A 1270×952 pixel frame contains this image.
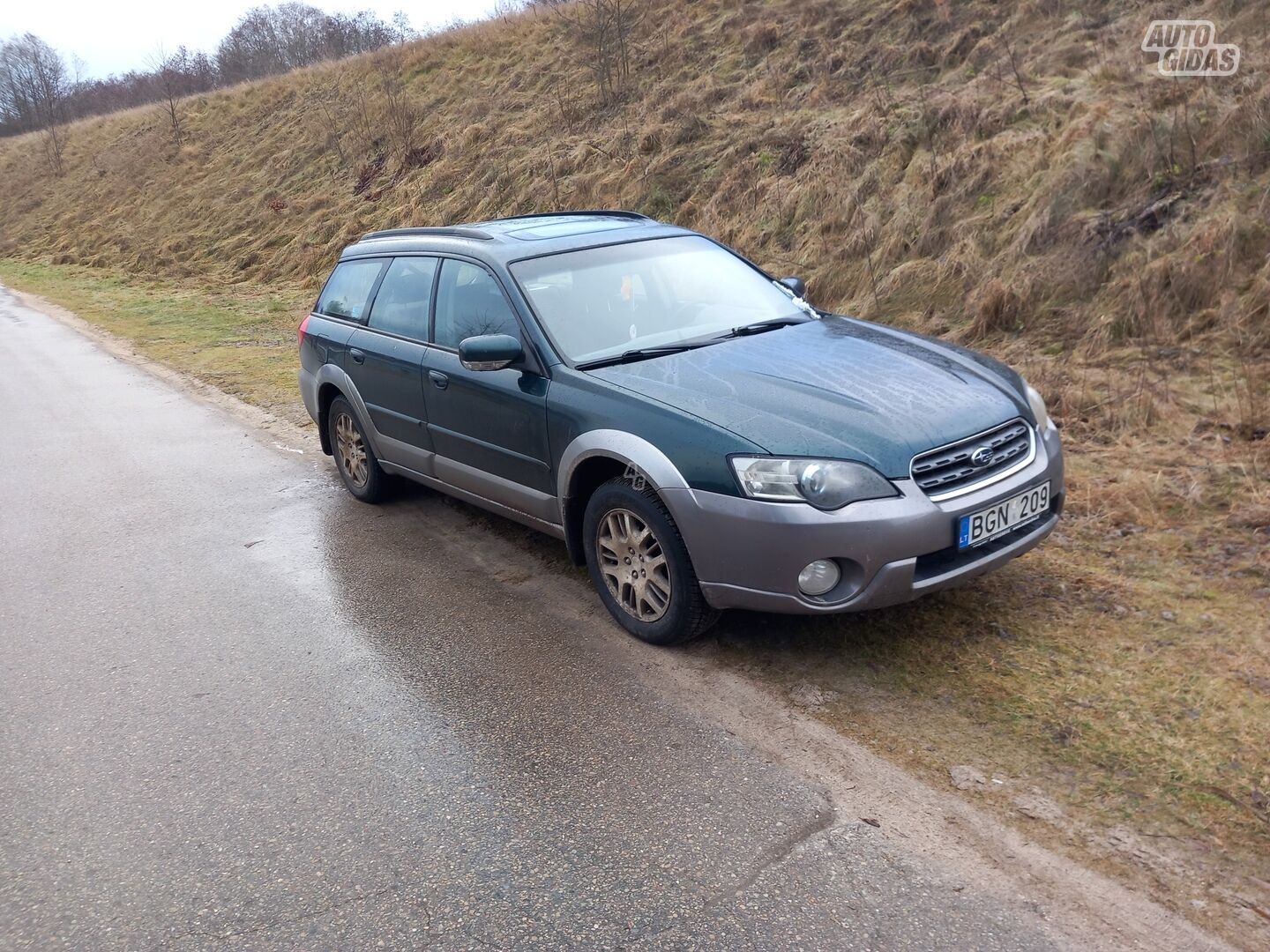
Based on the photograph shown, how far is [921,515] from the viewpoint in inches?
→ 148

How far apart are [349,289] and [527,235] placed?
165 centimetres

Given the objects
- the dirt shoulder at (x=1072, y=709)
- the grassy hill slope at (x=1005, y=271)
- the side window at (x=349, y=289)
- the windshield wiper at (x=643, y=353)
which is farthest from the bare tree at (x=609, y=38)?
the dirt shoulder at (x=1072, y=709)

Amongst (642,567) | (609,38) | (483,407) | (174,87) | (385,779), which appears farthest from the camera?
(174,87)

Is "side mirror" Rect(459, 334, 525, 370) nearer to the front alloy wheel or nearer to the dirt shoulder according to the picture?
the front alloy wheel

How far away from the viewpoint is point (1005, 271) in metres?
8.86

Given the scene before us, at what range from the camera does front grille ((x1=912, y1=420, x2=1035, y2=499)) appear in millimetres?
3865

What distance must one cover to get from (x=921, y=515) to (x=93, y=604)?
418 centimetres

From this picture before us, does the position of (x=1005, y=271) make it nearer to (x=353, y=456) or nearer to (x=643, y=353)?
(x=643, y=353)

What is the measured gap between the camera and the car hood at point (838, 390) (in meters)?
3.88

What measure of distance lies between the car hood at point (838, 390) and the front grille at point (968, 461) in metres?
0.04

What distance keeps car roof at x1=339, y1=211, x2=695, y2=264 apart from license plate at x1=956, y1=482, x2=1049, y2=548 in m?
2.54

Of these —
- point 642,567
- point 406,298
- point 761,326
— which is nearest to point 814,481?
point 642,567

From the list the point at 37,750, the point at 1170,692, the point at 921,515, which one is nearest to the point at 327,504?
the point at 37,750

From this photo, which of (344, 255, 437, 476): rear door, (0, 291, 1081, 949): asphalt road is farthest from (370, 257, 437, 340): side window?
(0, 291, 1081, 949): asphalt road
